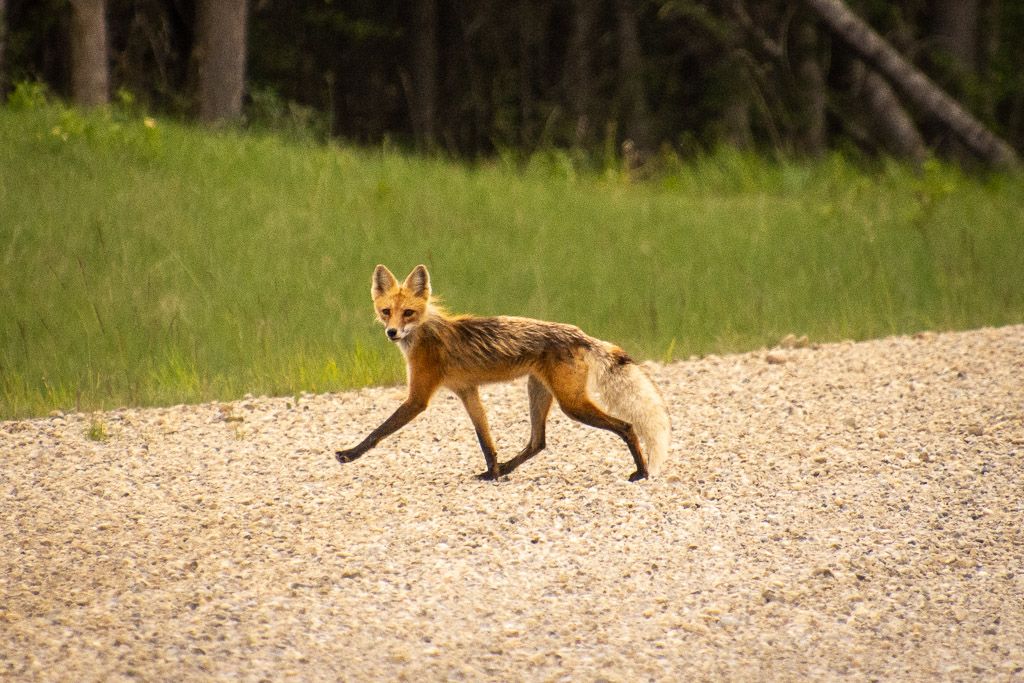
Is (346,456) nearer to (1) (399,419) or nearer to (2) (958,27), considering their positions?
(1) (399,419)

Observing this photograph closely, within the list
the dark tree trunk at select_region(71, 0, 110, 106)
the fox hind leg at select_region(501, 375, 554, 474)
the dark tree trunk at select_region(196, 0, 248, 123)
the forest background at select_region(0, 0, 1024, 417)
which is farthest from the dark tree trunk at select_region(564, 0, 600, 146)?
the fox hind leg at select_region(501, 375, 554, 474)

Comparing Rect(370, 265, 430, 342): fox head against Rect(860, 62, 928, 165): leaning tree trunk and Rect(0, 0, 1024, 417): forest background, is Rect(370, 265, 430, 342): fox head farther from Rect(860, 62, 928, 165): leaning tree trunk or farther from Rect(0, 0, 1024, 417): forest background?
Rect(860, 62, 928, 165): leaning tree trunk

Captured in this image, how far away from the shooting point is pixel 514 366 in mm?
5703

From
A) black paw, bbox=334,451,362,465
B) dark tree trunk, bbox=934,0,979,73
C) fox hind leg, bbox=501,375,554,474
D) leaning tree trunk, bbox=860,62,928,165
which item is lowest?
black paw, bbox=334,451,362,465

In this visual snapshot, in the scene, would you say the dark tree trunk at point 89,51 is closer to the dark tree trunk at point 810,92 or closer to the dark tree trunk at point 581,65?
the dark tree trunk at point 581,65

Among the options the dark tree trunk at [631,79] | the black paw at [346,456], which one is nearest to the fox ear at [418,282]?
the black paw at [346,456]

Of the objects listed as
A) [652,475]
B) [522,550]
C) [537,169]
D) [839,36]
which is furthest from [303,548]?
[839,36]

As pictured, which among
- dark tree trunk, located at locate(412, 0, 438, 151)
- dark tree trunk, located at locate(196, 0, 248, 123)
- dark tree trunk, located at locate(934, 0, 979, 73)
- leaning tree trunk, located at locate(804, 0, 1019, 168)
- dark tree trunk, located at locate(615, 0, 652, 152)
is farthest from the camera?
dark tree trunk, located at locate(412, 0, 438, 151)

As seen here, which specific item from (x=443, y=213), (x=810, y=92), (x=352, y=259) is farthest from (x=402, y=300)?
(x=810, y=92)

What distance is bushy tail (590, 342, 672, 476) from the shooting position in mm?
5762

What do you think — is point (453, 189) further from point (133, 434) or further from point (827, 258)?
point (133, 434)

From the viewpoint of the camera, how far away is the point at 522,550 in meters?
4.99

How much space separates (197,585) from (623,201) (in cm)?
880

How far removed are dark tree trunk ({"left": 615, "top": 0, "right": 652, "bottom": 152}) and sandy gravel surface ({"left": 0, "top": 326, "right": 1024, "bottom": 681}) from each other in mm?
13185
